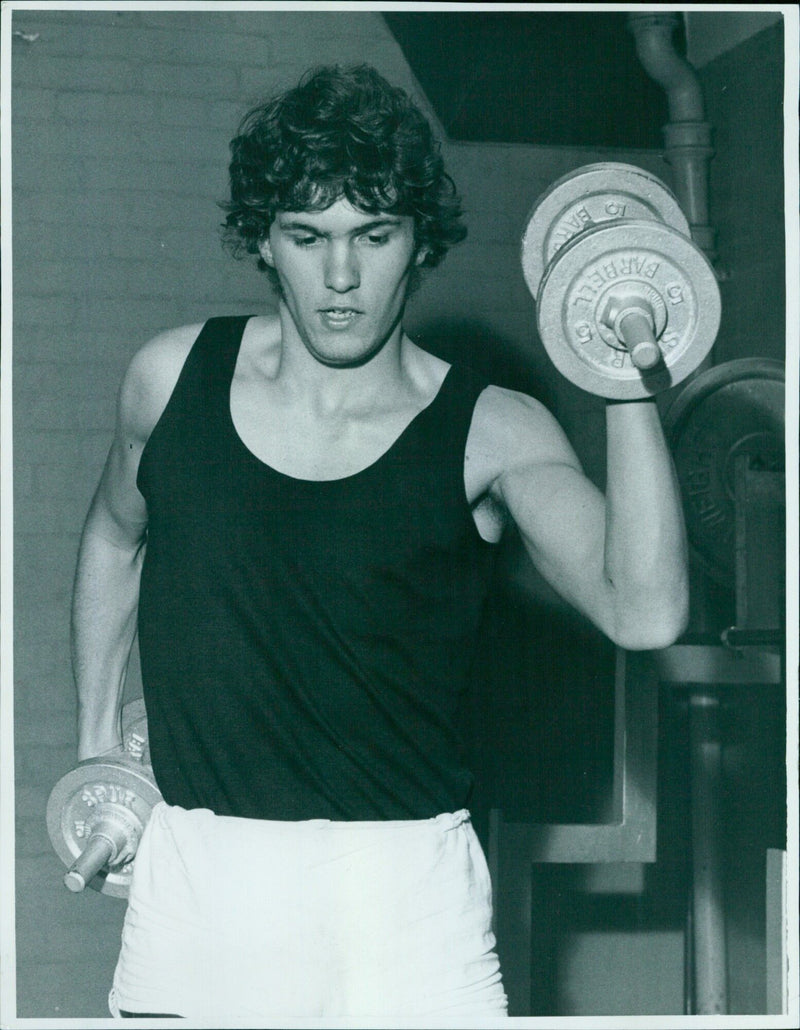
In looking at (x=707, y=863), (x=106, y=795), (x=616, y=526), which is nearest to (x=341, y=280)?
(x=616, y=526)

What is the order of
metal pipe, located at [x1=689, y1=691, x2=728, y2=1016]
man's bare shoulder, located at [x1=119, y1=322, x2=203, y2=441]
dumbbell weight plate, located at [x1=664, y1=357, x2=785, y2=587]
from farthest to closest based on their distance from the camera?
metal pipe, located at [x1=689, y1=691, x2=728, y2=1016]
dumbbell weight plate, located at [x1=664, y1=357, x2=785, y2=587]
man's bare shoulder, located at [x1=119, y1=322, x2=203, y2=441]

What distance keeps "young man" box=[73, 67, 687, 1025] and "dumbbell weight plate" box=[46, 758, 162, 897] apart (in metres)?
0.09

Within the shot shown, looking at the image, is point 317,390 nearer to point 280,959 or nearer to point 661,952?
point 280,959


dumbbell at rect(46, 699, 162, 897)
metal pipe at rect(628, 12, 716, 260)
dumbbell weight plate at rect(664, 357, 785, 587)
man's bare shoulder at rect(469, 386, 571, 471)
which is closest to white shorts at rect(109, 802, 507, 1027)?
dumbbell at rect(46, 699, 162, 897)

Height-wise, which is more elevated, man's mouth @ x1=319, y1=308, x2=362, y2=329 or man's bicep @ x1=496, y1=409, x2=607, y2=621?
man's mouth @ x1=319, y1=308, x2=362, y2=329

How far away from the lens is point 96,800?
4.90ft

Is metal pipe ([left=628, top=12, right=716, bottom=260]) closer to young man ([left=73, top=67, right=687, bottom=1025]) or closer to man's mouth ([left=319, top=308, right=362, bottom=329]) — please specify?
young man ([left=73, top=67, right=687, bottom=1025])

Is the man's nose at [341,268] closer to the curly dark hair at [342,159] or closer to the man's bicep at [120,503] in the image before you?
the curly dark hair at [342,159]

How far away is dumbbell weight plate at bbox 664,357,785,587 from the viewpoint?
1848mm

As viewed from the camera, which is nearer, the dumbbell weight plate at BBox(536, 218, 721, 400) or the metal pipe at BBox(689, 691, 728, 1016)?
the dumbbell weight plate at BBox(536, 218, 721, 400)

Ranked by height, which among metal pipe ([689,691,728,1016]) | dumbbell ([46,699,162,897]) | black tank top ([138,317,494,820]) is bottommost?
metal pipe ([689,691,728,1016])

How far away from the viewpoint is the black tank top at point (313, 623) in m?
1.36

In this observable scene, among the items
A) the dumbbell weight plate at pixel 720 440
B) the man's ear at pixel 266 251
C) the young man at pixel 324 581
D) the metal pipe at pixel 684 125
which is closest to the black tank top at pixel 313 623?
the young man at pixel 324 581

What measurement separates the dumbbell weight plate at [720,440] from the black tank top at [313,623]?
0.58 meters
